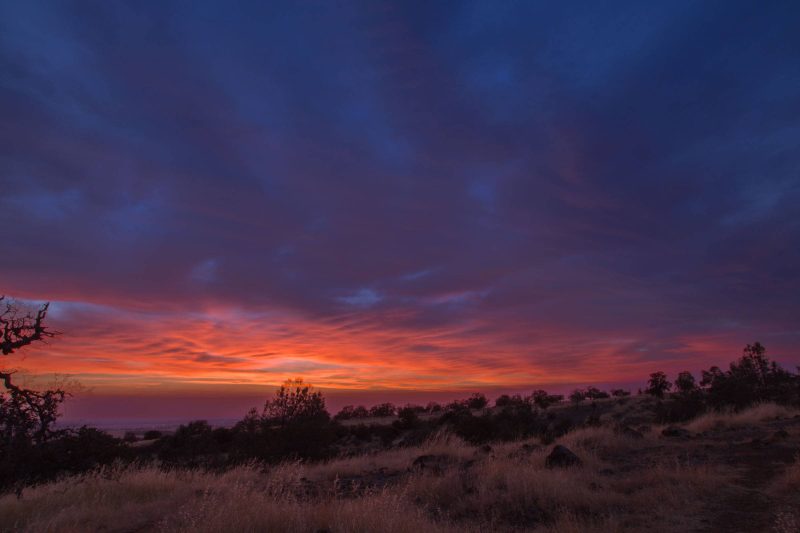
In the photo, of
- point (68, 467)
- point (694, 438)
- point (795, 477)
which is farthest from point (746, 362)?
point (68, 467)

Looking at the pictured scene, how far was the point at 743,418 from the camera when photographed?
23000mm

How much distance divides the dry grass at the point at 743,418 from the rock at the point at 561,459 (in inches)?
439

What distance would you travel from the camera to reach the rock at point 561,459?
1327cm

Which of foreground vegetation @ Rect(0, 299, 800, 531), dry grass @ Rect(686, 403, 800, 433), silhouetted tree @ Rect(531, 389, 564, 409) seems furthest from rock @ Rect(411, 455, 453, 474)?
silhouetted tree @ Rect(531, 389, 564, 409)

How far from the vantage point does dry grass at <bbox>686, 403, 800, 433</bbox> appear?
21.9 m

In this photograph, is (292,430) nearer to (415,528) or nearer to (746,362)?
(415,528)

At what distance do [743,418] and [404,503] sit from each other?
72.2 feet

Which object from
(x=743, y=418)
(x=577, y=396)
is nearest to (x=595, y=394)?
(x=577, y=396)

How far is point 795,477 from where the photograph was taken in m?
9.69

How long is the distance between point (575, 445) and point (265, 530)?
13.3m

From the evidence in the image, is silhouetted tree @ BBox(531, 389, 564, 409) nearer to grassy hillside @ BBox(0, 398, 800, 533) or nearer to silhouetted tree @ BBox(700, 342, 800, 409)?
silhouetted tree @ BBox(700, 342, 800, 409)

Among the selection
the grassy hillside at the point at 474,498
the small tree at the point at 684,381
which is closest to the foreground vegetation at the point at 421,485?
→ the grassy hillside at the point at 474,498

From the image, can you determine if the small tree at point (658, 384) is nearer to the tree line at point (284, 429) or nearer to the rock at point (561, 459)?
the tree line at point (284, 429)

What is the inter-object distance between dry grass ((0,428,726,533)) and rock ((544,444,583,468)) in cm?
27
